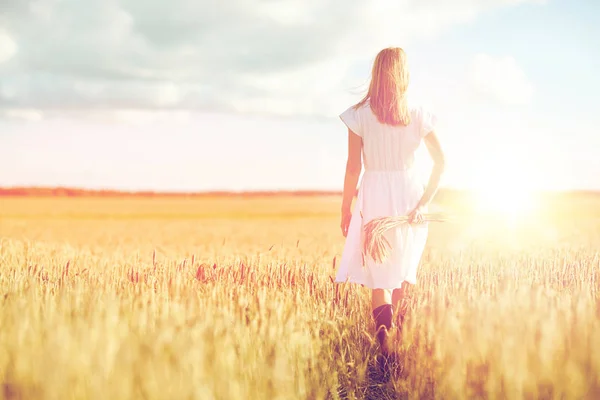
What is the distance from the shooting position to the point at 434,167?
4391 mm

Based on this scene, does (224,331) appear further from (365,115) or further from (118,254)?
(118,254)

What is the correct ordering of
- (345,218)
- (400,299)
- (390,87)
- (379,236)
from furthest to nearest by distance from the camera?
(400,299), (345,218), (379,236), (390,87)

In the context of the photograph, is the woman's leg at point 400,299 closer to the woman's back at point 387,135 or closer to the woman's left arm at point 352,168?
the woman's left arm at point 352,168

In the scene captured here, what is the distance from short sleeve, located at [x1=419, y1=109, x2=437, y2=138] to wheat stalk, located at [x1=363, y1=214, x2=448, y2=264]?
0.62 metres

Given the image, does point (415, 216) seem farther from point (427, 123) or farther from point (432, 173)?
point (427, 123)

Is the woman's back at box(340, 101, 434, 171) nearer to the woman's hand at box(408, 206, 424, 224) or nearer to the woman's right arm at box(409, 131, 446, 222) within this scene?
the woman's right arm at box(409, 131, 446, 222)

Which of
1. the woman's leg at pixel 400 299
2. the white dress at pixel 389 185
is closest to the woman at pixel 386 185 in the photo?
the white dress at pixel 389 185

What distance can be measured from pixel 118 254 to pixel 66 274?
2138 millimetres

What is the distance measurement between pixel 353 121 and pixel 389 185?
526mm

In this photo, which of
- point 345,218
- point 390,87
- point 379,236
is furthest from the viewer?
point 345,218

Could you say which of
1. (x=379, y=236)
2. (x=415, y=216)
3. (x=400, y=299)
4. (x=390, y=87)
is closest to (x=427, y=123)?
(x=390, y=87)

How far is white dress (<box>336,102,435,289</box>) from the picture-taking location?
423cm

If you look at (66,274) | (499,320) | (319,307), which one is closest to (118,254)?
(66,274)

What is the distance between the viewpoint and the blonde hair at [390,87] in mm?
4000
